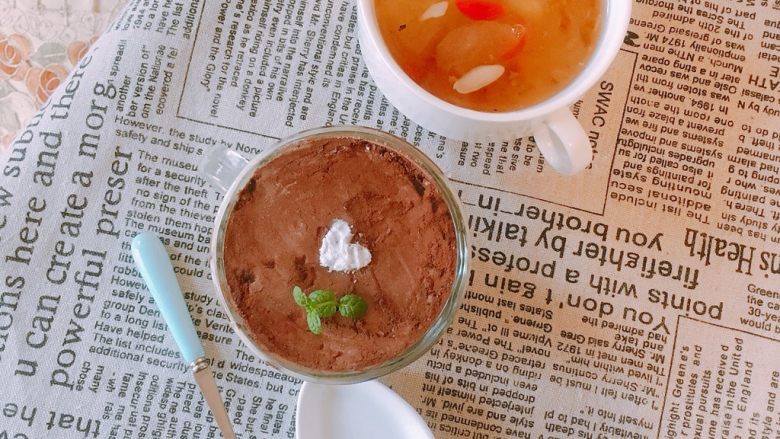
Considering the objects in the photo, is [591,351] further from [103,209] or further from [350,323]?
[103,209]

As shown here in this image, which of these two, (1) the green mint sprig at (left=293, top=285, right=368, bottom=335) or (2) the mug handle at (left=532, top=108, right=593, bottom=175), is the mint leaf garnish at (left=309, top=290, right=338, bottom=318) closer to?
(1) the green mint sprig at (left=293, top=285, right=368, bottom=335)

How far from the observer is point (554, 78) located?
0.61 meters

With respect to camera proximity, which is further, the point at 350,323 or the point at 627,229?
the point at 627,229

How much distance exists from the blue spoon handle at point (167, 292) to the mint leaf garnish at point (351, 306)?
0.18 m

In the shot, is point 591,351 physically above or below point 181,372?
above

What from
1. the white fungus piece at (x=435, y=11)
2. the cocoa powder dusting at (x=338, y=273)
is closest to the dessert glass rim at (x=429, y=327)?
the cocoa powder dusting at (x=338, y=273)

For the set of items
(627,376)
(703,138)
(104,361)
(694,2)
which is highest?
(694,2)

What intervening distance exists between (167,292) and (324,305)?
0.62 feet

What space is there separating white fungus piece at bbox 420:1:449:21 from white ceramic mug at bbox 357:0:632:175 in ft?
0.16

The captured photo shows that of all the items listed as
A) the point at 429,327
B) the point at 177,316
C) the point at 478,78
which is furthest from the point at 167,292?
the point at 478,78

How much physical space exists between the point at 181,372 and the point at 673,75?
23.7 inches

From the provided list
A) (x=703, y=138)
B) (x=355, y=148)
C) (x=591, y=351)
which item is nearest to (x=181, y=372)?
(x=355, y=148)

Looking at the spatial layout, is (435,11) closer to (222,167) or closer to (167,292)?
(222,167)

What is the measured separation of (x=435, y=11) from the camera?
0.61 metres
